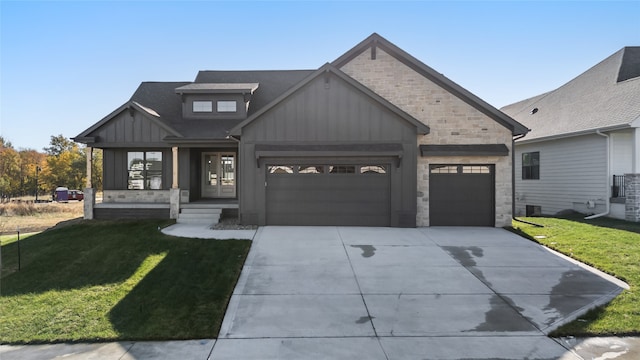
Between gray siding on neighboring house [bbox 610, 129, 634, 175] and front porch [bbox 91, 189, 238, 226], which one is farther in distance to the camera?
gray siding on neighboring house [bbox 610, 129, 634, 175]

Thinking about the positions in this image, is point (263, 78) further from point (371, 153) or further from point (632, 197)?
point (632, 197)

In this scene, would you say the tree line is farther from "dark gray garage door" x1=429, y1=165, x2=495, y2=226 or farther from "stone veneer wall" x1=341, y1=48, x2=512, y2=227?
"dark gray garage door" x1=429, y1=165, x2=495, y2=226

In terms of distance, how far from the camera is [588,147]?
50.0 feet

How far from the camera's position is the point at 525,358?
4.21 m

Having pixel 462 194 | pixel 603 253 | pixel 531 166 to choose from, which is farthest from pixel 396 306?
pixel 531 166

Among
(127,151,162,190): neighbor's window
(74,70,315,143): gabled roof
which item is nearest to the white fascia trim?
(74,70,315,143): gabled roof

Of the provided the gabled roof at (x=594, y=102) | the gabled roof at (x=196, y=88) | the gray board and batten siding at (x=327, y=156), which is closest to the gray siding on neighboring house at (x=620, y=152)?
the gabled roof at (x=594, y=102)

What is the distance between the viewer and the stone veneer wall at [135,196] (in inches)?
588

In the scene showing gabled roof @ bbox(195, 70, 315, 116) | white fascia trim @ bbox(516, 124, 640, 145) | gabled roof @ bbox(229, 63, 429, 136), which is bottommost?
white fascia trim @ bbox(516, 124, 640, 145)

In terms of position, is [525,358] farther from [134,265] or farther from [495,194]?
[495,194]

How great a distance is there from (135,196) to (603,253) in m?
16.8

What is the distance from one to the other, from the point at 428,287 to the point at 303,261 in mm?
2923

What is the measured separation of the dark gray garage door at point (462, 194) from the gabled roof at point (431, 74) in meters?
1.76

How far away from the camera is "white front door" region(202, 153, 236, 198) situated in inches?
627
